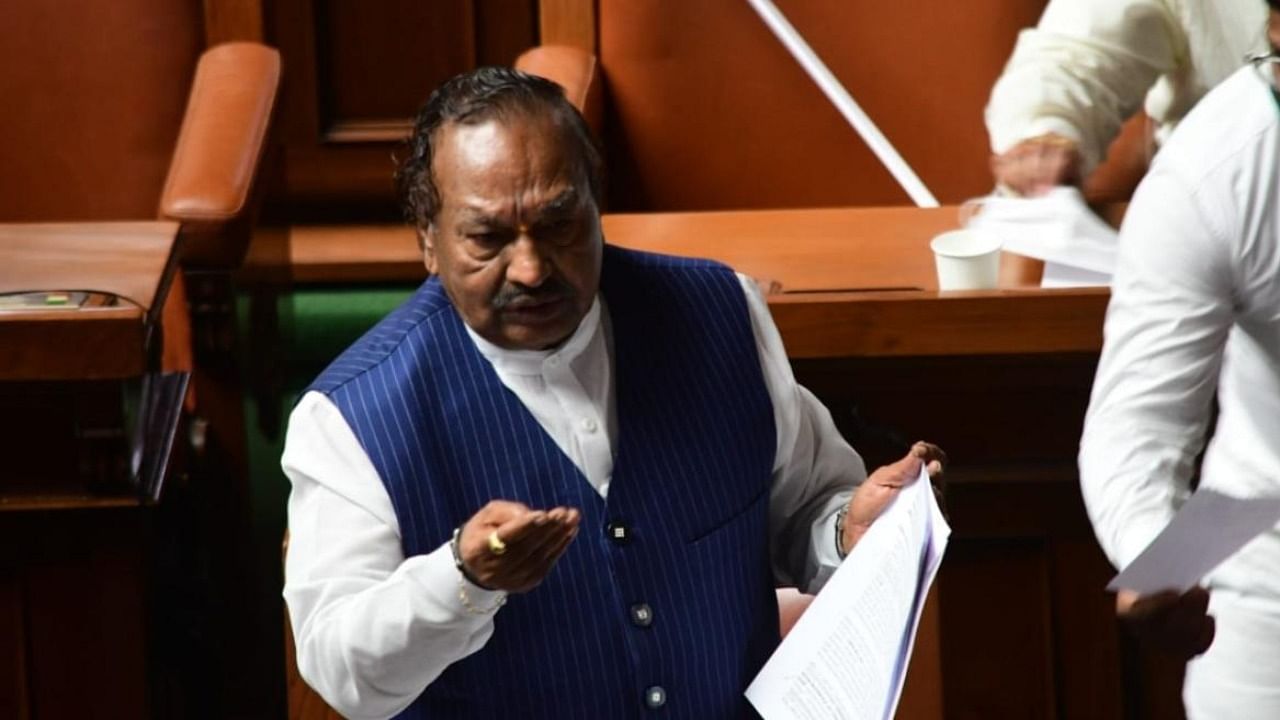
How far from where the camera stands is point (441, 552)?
1279 mm

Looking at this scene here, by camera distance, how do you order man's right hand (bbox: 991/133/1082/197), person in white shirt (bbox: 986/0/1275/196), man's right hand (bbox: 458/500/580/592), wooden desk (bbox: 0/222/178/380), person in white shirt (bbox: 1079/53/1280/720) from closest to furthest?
man's right hand (bbox: 458/500/580/592), person in white shirt (bbox: 1079/53/1280/720), wooden desk (bbox: 0/222/178/380), man's right hand (bbox: 991/133/1082/197), person in white shirt (bbox: 986/0/1275/196)

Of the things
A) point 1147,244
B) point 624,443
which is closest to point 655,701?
point 624,443

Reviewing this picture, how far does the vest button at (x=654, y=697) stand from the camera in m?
1.42

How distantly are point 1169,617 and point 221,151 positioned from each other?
1503 millimetres

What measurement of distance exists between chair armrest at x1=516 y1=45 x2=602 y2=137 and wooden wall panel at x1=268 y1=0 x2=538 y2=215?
601mm

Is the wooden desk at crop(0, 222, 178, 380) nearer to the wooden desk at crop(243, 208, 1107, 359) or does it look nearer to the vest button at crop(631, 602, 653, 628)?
the wooden desk at crop(243, 208, 1107, 359)

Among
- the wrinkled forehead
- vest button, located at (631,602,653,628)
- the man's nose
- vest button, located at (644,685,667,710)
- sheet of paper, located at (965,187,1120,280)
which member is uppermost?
the wrinkled forehead

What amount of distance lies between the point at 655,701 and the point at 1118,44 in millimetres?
1246

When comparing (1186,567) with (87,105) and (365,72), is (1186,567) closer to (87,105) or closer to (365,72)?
(87,105)

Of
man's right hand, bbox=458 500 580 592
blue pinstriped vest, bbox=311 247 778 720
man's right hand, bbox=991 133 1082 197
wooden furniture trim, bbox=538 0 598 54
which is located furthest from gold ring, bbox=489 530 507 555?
wooden furniture trim, bbox=538 0 598 54

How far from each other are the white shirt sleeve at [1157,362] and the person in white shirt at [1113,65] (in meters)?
0.84

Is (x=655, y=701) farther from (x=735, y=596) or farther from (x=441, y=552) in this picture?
(x=441, y=552)

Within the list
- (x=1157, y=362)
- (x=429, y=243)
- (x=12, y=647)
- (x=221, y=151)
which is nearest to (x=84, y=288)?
(x=12, y=647)

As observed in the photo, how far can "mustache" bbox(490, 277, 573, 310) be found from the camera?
1.38 metres
